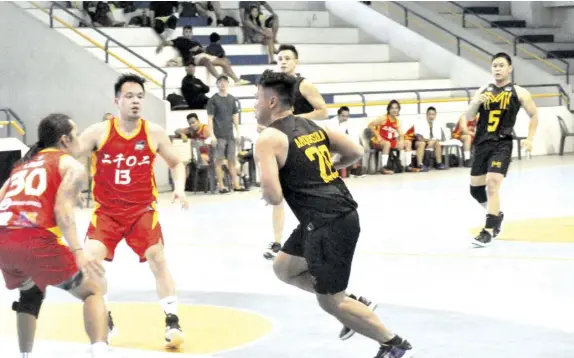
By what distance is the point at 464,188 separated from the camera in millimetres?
18734

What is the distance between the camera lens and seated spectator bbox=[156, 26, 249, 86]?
2362 centimetres

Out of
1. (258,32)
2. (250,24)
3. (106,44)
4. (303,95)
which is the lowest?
(303,95)

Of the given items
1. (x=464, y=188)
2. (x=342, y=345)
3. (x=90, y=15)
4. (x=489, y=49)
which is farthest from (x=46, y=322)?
(x=489, y=49)

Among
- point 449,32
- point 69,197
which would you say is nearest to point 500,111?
point 69,197

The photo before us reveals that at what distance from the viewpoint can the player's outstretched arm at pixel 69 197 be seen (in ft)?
19.8

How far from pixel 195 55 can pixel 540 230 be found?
12544mm

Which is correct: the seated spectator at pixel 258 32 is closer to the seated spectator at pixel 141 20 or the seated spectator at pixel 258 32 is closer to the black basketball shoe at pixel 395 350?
the seated spectator at pixel 141 20

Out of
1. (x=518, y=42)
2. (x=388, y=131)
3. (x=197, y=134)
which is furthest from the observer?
(x=518, y=42)

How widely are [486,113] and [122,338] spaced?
5.49 metres

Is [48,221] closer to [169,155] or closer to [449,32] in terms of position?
[169,155]

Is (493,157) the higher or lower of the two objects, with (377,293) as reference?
higher

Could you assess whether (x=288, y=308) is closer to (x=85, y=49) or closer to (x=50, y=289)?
(x=50, y=289)

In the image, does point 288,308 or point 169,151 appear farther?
point 288,308

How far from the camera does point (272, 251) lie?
11.1 meters
